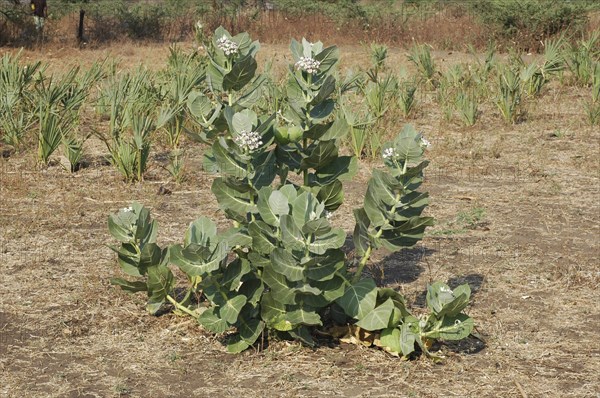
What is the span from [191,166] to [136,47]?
10467 mm

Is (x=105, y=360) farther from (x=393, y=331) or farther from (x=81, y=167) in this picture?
(x=81, y=167)

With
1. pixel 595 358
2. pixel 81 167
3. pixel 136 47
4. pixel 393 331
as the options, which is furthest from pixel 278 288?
pixel 136 47

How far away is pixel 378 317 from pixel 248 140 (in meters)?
0.85

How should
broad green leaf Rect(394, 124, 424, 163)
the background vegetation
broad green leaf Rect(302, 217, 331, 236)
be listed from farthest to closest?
the background vegetation < broad green leaf Rect(394, 124, 424, 163) < broad green leaf Rect(302, 217, 331, 236)

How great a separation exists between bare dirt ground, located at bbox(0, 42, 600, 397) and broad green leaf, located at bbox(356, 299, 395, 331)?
0.18 metres

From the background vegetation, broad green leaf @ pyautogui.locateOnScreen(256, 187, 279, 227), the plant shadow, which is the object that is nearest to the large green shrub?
broad green leaf @ pyautogui.locateOnScreen(256, 187, 279, 227)

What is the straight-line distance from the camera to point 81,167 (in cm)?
686

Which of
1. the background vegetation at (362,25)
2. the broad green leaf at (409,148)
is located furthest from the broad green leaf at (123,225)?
the background vegetation at (362,25)

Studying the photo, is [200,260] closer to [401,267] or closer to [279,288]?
[279,288]

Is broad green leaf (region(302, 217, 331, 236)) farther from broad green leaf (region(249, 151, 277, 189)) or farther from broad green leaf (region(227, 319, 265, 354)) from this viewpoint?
broad green leaf (region(227, 319, 265, 354))

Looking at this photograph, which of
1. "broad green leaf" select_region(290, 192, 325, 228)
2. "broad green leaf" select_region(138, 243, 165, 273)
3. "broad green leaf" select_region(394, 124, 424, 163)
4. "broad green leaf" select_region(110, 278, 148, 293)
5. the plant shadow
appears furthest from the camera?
the plant shadow

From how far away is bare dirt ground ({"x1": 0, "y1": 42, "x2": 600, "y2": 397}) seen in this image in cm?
349

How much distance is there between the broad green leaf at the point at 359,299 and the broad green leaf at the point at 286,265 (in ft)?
1.10

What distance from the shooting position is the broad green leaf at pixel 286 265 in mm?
3324
